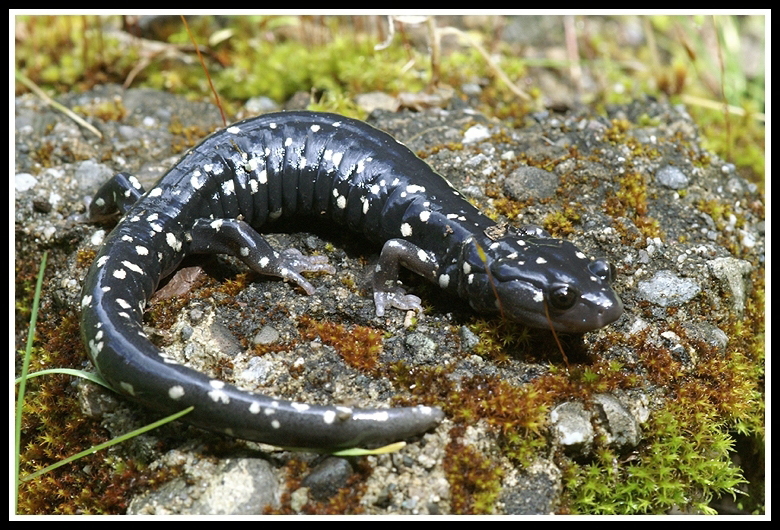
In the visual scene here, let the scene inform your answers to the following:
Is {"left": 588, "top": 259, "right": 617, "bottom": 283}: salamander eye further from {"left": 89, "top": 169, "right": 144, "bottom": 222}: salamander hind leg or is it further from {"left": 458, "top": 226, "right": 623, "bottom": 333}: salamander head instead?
{"left": 89, "top": 169, "right": 144, "bottom": 222}: salamander hind leg

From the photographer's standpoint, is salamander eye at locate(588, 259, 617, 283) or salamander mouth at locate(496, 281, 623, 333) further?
salamander eye at locate(588, 259, 617, 283)

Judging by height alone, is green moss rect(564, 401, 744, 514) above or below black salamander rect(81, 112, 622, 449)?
below

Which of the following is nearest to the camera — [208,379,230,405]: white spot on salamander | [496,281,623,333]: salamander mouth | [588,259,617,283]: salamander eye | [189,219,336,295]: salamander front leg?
[208,379,230,405]: white spot on salamander

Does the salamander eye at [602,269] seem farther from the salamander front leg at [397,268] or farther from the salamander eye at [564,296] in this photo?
the salamander front leg at [397,268]

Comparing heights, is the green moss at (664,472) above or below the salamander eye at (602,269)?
below

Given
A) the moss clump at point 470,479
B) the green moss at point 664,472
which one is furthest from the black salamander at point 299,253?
the green moss at point 664,472

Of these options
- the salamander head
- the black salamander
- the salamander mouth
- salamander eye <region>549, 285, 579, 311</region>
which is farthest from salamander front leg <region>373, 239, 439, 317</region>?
salamander eye <region>549, 285, 579, 311</region>

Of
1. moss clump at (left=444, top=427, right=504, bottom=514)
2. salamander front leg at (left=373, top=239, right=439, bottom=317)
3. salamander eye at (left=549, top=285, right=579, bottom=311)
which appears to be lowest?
moss clump at (left=444, top=427, right=504, bottom=514)

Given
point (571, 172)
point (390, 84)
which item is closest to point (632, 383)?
point (571, 172)
